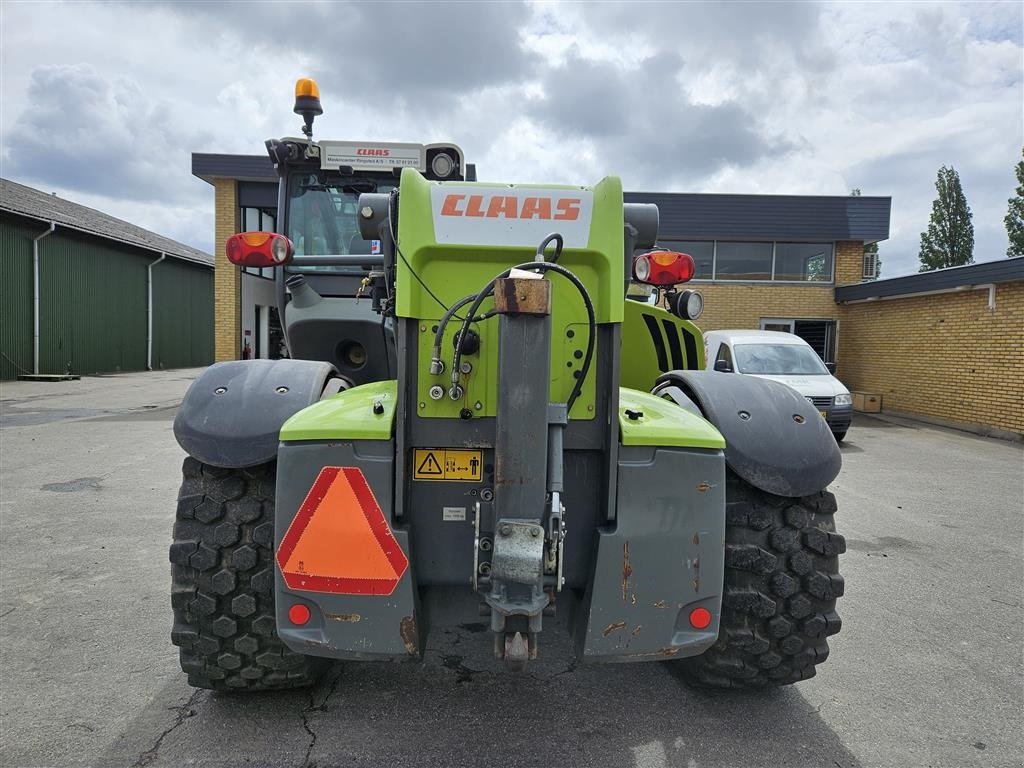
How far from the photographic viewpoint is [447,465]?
2.21 metres

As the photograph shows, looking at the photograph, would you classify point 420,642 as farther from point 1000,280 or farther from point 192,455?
point 1000,280

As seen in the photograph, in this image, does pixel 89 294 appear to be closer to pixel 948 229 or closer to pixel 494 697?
pixel 494 697

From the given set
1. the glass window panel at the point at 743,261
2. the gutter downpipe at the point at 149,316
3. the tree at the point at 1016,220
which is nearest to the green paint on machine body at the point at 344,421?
the glass window panel at the point at 743,261

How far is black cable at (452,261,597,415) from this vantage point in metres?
2.04

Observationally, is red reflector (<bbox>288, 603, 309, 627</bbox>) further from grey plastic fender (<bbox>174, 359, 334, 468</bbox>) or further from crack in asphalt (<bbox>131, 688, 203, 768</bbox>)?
crack in asphalt (<bbox>131, 688, 203, 768</bbox>)

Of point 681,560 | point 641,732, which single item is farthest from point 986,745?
point 681,560

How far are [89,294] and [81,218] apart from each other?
3652 mm

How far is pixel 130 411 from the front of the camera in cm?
1261

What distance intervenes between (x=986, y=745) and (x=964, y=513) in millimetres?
4387

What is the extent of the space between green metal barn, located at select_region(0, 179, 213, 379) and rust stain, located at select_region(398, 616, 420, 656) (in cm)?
2204

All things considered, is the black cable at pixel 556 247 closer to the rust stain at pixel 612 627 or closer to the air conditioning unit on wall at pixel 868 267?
the rust stain at pixel 612 627

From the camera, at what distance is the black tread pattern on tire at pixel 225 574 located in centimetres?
243

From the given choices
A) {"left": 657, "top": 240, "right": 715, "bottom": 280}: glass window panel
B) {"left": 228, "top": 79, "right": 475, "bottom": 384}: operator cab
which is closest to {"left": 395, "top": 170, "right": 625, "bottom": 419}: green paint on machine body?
{"left": 228, "top": 79, "right": 475, "bottom": 384}: operator cab

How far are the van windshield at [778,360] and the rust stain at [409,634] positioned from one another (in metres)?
9.19
